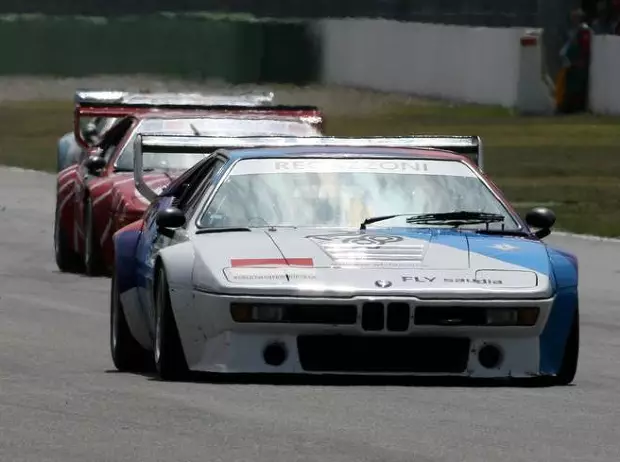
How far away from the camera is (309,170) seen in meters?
11.1

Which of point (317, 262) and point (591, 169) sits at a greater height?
point (317, 262)

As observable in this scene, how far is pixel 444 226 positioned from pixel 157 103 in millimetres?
8296

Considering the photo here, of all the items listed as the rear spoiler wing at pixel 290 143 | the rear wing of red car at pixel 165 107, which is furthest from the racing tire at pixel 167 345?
the rear wing of red car at pixel 165 107

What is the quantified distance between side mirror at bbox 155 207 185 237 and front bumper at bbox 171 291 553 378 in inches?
30.6

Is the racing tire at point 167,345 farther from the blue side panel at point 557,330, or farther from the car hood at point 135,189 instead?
the car hood at point 135,189

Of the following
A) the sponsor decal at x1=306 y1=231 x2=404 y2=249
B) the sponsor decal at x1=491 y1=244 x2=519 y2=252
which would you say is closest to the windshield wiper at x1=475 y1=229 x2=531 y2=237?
the sponsor decal at x1=491 y1=244 x2=519 y2=252

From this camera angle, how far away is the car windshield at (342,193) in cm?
1080

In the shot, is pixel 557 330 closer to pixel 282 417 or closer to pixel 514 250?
pixel 514 250

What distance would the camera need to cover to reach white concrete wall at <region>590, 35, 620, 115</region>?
3966 cm

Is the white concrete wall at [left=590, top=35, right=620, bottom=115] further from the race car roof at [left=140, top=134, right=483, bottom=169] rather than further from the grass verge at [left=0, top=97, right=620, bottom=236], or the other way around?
the race car roof at [left=140, top=134, right=483, bottom=169]

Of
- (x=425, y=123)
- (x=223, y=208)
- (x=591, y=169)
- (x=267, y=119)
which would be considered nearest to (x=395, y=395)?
(x=223, y=208)

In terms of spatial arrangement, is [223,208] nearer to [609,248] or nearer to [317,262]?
[317,262]

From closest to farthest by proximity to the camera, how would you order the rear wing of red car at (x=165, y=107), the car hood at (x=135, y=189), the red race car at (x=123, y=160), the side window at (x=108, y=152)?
the car hood at (x=135, y=189), the red race car at (x=123, y=160), the side window at (x=108, y=152), the rear wing of red car at (x=165, y=107)

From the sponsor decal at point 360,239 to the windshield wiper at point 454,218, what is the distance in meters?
0.34
